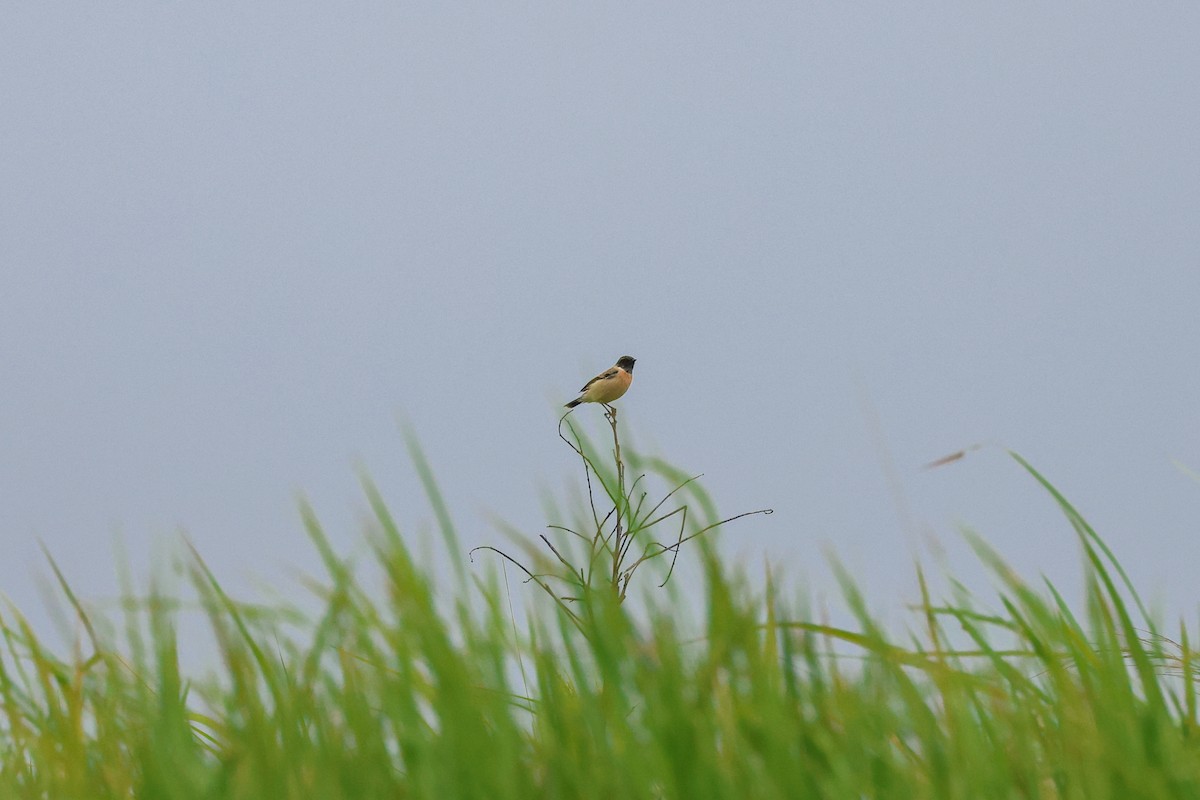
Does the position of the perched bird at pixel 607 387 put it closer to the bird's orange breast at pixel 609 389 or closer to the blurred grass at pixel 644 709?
the bird's orange breast at pixel 609 389

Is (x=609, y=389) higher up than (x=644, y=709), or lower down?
higher up

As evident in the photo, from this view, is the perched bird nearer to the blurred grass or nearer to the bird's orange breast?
the bird's orange breast

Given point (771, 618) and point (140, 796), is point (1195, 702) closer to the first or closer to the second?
point (771, 618)

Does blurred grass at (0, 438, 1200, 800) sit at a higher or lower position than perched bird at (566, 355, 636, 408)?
lower

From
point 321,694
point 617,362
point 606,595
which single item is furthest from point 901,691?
point 617,362

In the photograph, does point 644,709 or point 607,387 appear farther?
point 607,387

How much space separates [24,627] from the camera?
4043 millimetres

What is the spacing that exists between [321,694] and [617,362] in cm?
597

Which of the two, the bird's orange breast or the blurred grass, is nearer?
the blurred grass

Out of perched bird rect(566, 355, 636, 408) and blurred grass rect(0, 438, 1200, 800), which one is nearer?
blurred grass rect(0, 438, 1200, 800)

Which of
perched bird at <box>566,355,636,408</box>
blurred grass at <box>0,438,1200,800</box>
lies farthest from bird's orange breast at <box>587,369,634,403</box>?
blurred grass at <box>0,438,1200,800</box>

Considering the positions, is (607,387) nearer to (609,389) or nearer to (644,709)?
(609,389)

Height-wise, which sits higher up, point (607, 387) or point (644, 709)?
point (607, 387)

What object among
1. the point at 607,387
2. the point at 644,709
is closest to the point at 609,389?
the point at 607,387
